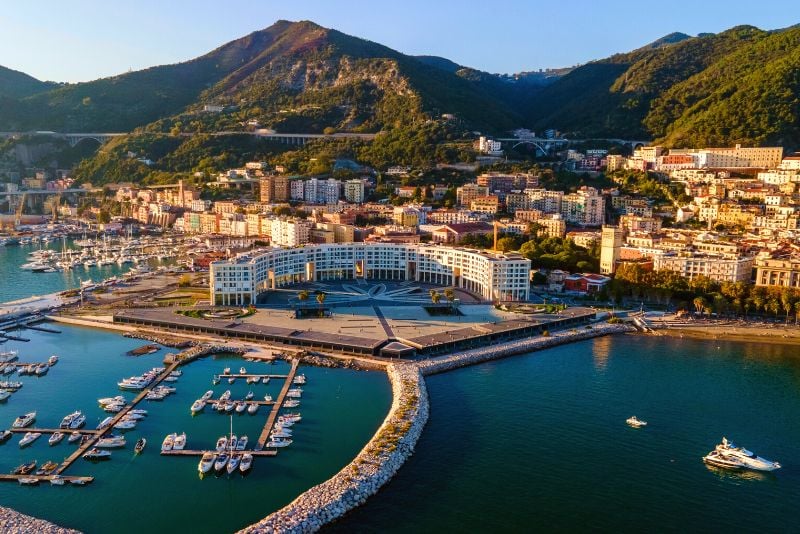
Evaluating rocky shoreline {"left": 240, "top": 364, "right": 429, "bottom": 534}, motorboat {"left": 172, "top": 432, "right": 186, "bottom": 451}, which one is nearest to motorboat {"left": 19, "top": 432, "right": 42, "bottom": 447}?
motorboat {"left": 172, "top": 432, "right": 186, "bottom": 451}

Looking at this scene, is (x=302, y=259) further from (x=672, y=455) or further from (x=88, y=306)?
(x=672, y=455)

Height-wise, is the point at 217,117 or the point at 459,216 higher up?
the point at 217,117

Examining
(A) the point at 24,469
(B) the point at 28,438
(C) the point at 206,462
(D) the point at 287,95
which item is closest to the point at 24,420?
(B) the point at 28,438

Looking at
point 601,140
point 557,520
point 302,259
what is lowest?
point 557,520

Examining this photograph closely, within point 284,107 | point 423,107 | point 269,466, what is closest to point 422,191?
point 423,107

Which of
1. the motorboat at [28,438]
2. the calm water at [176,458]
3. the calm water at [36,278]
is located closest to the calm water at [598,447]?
the calm water at [176,458]

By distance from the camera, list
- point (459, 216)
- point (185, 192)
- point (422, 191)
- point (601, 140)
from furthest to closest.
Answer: point (601, 140), point (185, 192), point (422, 191), point (459, 216)
